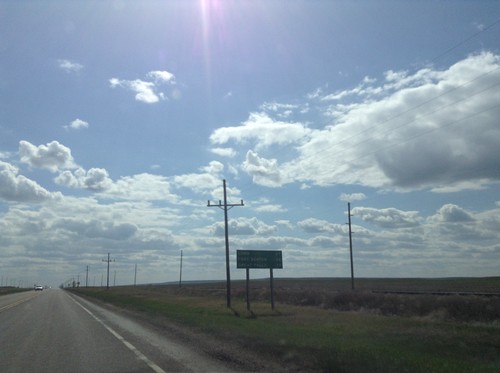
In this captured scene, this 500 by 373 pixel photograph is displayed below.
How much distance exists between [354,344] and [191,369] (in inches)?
206

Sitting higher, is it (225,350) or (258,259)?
(258,259)

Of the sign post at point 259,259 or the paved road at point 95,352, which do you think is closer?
the paved road at point 95,352

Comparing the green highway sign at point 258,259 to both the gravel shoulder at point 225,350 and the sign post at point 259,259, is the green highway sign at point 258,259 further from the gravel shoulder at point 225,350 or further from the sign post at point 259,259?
the gravel shoulder at point 225,350

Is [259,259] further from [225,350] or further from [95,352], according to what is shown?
[95,352]

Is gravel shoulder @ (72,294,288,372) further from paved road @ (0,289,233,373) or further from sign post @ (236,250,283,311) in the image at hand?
sign post @ (236,250,283,311)

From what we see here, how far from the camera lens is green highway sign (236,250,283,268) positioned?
36.7 meters

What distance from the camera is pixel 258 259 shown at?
3747cm

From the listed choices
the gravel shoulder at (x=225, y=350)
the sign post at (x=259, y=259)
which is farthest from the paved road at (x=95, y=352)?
the sign post at (x=259, y=259)

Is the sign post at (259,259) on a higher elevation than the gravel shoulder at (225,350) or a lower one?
higher

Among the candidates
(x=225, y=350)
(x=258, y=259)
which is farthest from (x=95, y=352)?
(x=258, y=259)

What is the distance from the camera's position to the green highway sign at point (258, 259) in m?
36.7

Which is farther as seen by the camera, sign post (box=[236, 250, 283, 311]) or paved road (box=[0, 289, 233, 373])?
sign post (box=[236, 250, 283, 311])

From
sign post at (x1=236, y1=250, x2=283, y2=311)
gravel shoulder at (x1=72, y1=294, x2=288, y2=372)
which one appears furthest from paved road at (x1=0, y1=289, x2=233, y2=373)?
sign post at (x1=236, y1=250, x2=283, y2=311)

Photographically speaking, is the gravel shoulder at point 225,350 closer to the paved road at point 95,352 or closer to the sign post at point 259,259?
the paved road at point 95,352
